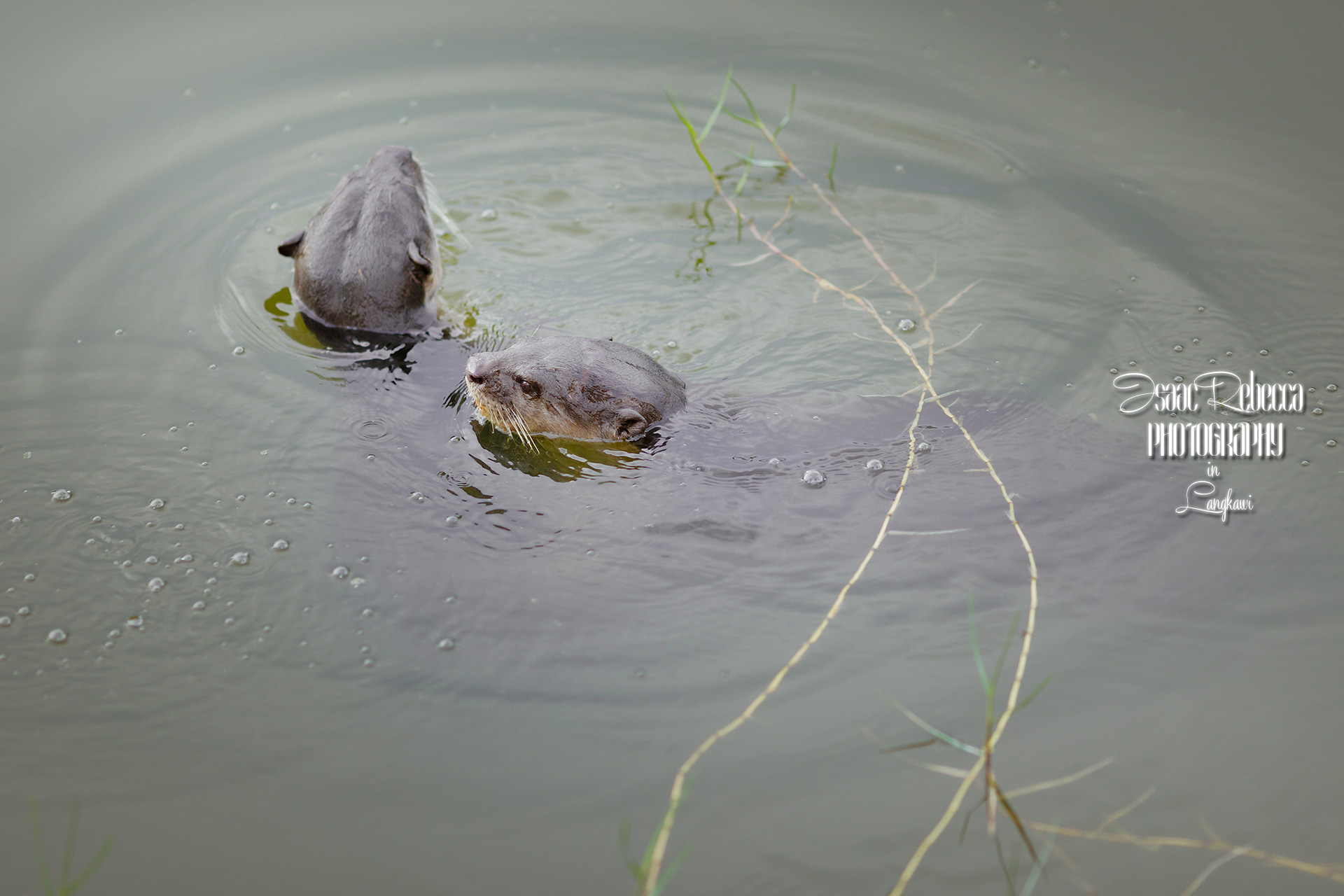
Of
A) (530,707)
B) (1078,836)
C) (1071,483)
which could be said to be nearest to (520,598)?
(530,707)

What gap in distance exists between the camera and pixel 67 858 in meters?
2.67

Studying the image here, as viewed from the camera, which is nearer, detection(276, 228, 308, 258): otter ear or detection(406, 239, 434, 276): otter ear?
detection(406, 239, 434, 276): otter ear

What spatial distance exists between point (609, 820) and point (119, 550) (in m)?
2.30

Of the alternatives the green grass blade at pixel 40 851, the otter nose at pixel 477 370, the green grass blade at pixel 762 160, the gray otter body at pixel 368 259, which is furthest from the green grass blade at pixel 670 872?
the green grass blade at pixel 762 160

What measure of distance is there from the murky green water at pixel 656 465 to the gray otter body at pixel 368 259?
9.5 inches

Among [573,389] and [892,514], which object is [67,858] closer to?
[573,389]

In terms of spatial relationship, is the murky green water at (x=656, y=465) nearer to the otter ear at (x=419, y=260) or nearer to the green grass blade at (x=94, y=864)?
the green grass blade at (x=94, y=864)

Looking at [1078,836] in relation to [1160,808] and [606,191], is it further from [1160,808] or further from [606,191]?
[606,191]

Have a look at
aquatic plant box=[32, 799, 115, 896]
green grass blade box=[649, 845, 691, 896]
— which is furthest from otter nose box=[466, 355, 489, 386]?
green grass blade box=[649, 845, 691, 896]

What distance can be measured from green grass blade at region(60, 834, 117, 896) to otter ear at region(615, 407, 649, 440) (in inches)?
91.7

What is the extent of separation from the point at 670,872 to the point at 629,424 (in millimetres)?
2007

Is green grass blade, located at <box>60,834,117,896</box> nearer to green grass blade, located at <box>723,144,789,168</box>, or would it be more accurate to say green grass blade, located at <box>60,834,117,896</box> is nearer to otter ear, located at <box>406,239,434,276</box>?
otter ear, located at <box>406,239,434,276</box>

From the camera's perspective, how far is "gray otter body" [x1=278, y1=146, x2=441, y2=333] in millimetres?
4695

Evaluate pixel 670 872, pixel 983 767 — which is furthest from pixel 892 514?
pixel 670 872
